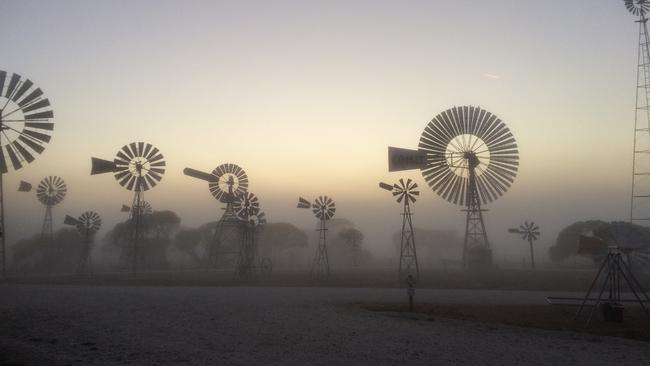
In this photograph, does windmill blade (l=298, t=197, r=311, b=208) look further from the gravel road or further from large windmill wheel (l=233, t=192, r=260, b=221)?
the gravel road

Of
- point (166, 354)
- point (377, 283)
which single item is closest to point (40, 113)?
point (166, 354)

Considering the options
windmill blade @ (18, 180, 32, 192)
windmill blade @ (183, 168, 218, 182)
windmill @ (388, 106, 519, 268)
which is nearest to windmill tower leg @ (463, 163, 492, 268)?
windmill @ (388, 106, 519, 268)

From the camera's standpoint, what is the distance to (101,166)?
4509 centimetres

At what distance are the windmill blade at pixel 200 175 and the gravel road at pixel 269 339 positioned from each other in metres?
36.4

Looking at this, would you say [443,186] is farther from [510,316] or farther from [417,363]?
[417,363]

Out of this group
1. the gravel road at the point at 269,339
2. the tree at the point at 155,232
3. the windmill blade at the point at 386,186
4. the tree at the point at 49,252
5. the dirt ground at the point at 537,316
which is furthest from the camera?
the tree at the point at 155,232

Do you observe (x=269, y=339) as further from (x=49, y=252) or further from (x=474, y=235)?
(x=49, y=252)

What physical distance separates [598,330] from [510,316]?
11.6 ft

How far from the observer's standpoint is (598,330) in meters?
16.9

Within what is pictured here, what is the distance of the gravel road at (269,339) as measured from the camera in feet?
37.9

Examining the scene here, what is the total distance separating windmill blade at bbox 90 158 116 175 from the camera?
44.2 m

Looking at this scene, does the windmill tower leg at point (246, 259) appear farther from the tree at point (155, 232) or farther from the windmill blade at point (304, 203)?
the tree at point (155, 232)

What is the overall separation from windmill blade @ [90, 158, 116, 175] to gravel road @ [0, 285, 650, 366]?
86.6 ft

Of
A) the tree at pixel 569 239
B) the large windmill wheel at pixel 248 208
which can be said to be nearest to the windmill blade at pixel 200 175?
the large windmill wheel at pixel 248 208
